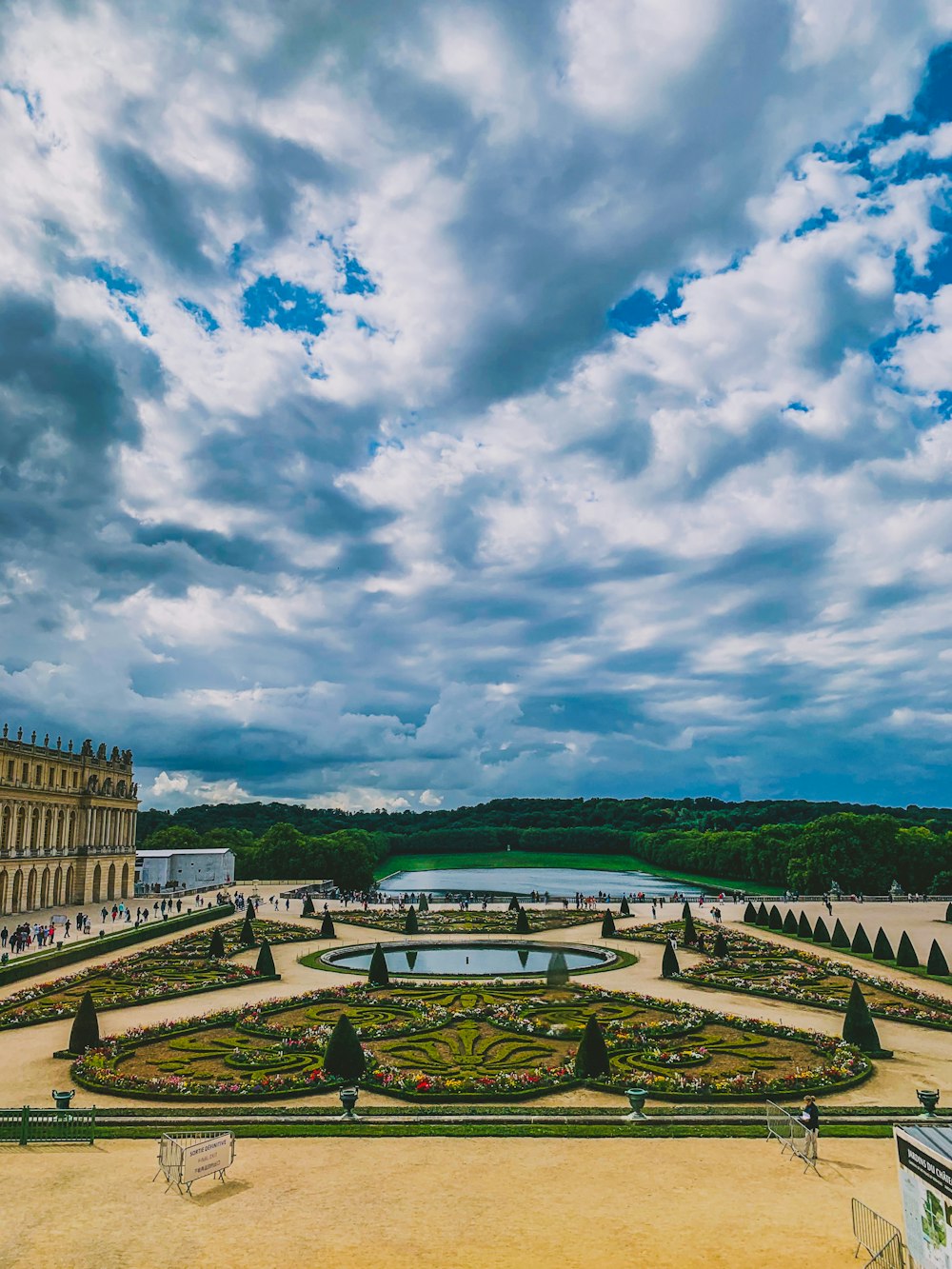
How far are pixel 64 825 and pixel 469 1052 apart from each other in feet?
211

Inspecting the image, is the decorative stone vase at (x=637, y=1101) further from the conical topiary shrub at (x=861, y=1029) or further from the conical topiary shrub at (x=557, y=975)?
the conical topiary shrub at (x=557, y=975)

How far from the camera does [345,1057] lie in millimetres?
21094

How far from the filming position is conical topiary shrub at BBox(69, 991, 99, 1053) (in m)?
23.9

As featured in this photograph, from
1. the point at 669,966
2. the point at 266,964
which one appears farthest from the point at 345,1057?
the point at 669,966

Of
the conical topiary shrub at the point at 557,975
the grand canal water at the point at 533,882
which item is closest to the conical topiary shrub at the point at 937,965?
the conical topiary shrub at the point at 557,975

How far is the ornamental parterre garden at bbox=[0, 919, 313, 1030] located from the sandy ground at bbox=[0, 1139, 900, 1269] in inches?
571

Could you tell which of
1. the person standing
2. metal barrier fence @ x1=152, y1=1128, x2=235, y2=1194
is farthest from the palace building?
the person standing

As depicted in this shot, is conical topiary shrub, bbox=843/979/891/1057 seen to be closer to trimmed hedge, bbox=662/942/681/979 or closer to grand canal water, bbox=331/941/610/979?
trimmed hedge, bbox=662/942/681/979

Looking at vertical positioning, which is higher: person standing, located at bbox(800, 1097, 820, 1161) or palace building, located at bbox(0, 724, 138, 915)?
palace building, located at bbox(0, 724, 138, 915)

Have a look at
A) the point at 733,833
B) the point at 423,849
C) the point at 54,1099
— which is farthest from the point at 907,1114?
the point at 423,849

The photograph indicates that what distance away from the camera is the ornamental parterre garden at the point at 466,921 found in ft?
174

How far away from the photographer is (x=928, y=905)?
229ft

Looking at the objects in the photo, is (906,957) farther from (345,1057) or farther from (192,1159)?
(192,1159)

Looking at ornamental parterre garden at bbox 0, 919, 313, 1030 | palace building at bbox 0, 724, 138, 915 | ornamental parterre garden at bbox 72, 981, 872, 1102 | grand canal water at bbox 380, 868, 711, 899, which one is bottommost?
grand canal water at bbox 380, 868, 711, 899
